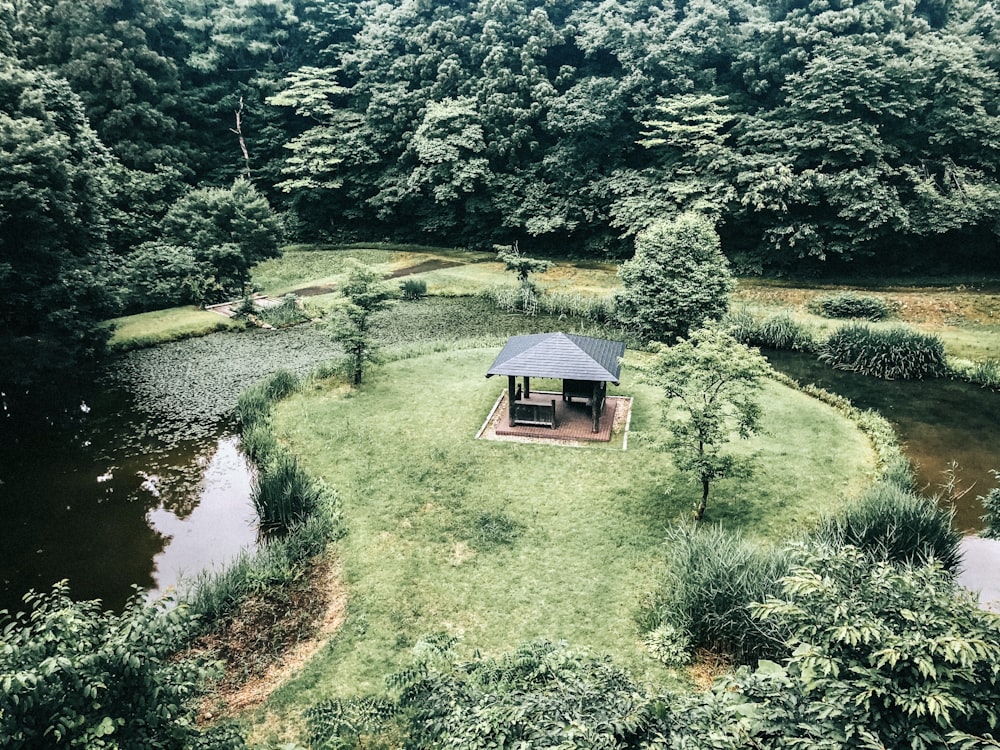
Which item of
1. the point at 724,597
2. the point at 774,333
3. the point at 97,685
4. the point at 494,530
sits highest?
the point at 97,685

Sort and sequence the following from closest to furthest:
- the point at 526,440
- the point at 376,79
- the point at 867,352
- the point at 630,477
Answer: the point at 630,477 < the point at 526,440 < the point at 867,352 < the point at 376,79

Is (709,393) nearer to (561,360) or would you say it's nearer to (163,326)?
(561,360)

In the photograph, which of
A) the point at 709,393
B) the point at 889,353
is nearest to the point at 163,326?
the point at 709,393

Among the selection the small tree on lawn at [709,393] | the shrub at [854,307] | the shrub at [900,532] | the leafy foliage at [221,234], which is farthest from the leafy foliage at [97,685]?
the shrub at [854,307]

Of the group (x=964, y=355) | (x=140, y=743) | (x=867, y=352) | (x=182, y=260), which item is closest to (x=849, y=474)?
(x=867, y=352)

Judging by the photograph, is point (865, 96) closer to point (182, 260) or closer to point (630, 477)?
point (630, 477)

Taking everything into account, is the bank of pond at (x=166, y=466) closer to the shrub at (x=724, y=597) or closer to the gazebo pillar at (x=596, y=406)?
the shrub at (x=724, y=597)
